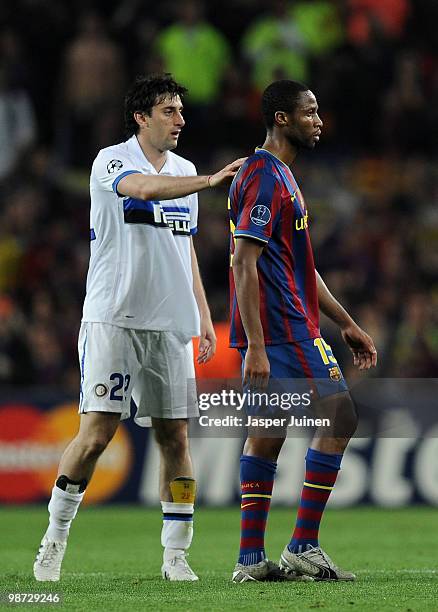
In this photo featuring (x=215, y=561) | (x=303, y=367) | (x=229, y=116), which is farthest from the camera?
(x=229, y=116)

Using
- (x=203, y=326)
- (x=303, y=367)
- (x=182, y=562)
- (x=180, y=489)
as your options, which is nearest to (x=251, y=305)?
(x=303, y=367)

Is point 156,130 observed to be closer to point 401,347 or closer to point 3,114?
point 401,347

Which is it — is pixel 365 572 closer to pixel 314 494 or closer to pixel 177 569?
pixel 314 494

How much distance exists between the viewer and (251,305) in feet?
19.7

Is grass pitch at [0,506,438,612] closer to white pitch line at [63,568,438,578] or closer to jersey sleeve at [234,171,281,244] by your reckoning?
white pitch line at [63,568,438,578]

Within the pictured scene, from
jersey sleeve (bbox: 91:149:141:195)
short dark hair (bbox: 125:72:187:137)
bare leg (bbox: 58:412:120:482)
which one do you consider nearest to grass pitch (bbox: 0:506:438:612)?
bare leg (bbox: 58:412:120:482)

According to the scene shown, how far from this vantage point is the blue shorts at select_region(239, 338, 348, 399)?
20.3 ft

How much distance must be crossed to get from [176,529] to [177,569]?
7.7 inches

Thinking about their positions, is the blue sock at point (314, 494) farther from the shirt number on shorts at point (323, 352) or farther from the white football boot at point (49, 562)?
the white football boot at point (49, 562)

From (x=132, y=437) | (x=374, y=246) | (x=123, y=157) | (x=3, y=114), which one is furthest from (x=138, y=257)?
(x=3, y=114)

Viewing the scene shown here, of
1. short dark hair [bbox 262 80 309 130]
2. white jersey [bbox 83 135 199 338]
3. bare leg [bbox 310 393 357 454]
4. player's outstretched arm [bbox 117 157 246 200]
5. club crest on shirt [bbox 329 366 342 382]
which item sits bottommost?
bare leg [bbox 310 393 357 454]

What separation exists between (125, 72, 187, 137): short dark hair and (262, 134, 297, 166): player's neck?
60 centimetres

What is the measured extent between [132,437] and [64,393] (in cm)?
75

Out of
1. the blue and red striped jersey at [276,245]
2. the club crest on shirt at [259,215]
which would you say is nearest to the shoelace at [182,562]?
the blue and red striped jersey at [276,245]
